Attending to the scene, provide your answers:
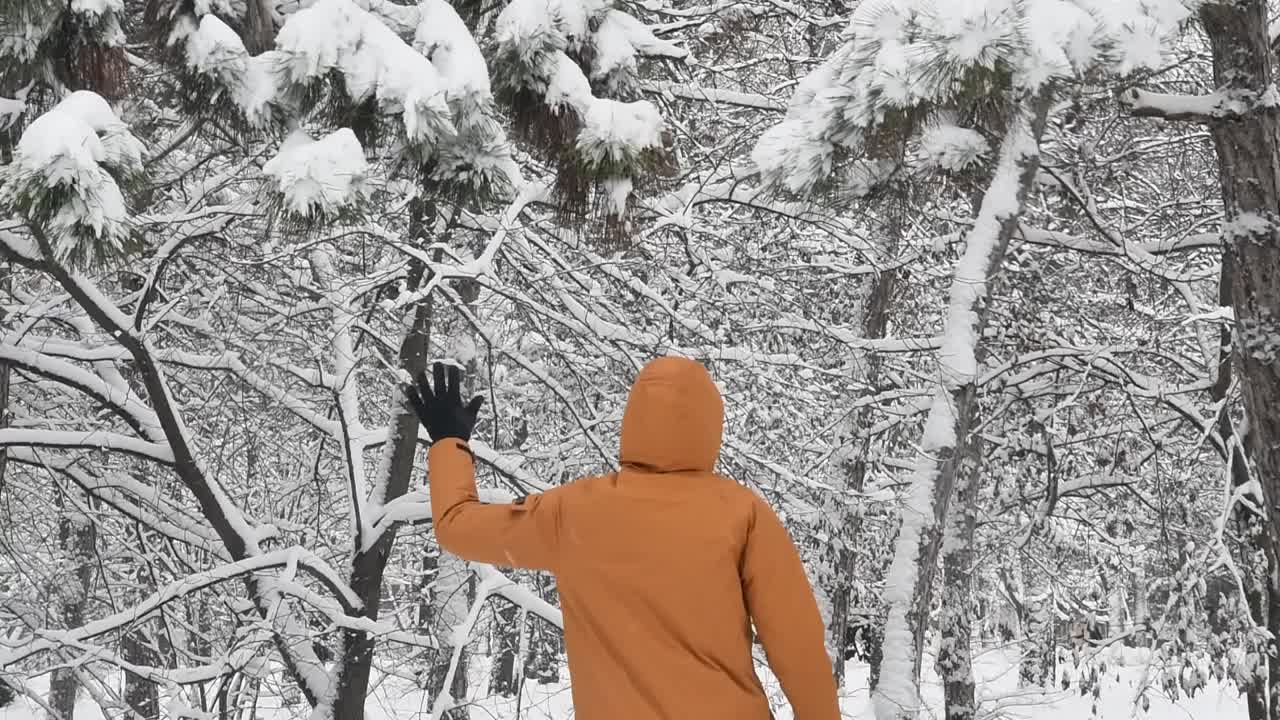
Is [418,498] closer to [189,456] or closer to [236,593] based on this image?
[189,456]

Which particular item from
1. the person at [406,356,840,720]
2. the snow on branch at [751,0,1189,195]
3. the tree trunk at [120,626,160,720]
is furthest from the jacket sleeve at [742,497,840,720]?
the tree trunk at [120,626,160,720]

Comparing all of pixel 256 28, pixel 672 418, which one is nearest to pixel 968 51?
pixel 672 418

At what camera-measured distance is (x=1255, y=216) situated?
16.2 feet

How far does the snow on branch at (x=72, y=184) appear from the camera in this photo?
263 centimetres

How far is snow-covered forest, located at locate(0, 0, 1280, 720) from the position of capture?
313 centimetres

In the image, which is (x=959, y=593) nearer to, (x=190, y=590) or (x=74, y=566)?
(x=190, y=590)

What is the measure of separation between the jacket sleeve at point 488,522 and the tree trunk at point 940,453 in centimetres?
185

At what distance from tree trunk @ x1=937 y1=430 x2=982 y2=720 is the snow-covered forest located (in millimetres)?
33

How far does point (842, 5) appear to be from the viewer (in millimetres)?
6953

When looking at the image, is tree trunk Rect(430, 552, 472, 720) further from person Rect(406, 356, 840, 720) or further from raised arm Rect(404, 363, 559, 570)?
person Rect(406, 356, 840, 720)

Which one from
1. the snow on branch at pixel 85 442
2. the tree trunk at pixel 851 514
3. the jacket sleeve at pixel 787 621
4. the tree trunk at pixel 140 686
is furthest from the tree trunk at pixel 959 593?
the jacket sleeve at pixel 787 621

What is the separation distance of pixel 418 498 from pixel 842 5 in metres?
4.06

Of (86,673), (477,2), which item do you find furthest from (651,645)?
(86,673)

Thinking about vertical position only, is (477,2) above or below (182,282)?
above
